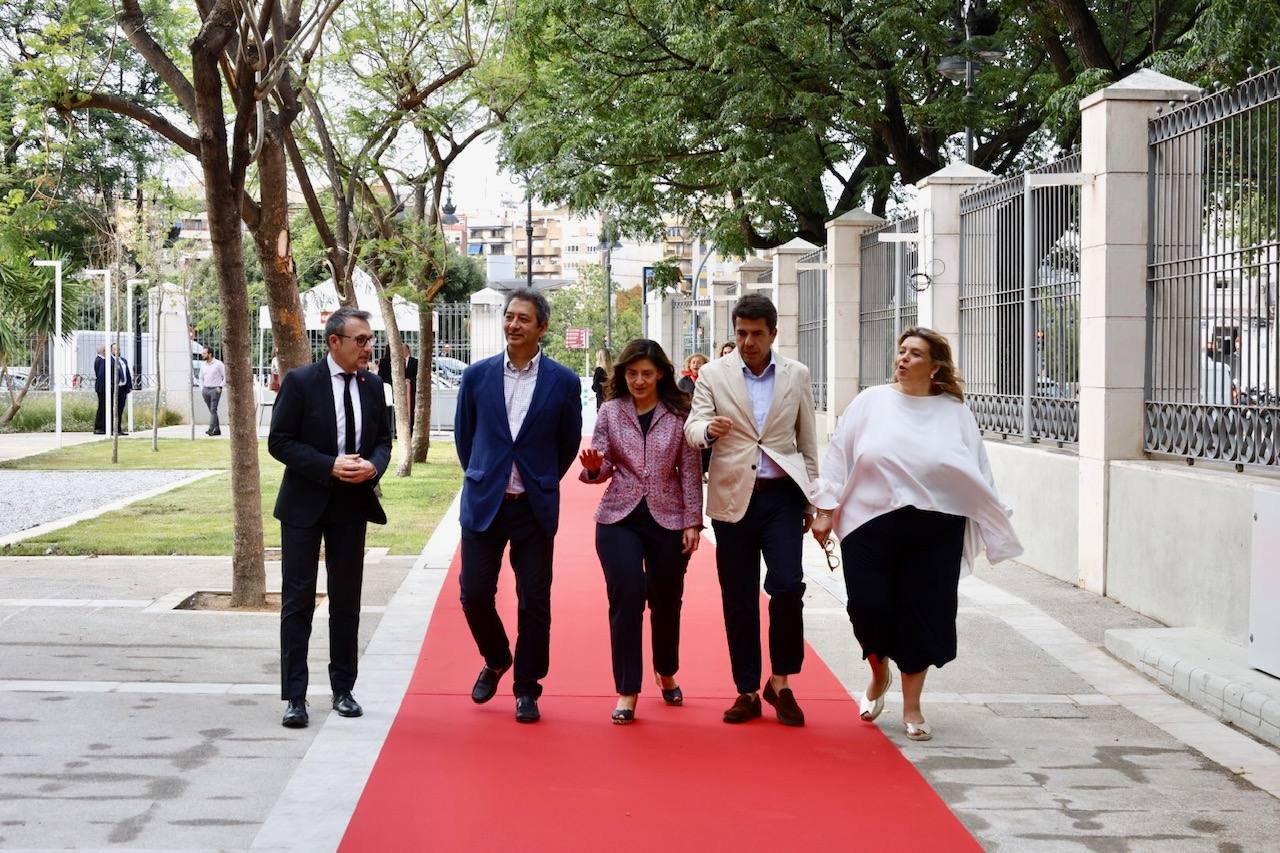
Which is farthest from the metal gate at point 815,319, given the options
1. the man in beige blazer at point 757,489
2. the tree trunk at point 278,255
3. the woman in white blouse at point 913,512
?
the woman in white blouse at point 913,512

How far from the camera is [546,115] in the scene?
73.7 ft

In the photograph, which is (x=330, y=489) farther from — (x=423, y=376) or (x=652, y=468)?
(x=423, y=376)

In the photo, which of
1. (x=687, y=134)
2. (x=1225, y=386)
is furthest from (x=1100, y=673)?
(x=687, y=134)

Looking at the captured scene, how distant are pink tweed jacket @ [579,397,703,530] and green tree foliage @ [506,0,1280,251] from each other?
10403 millimetres

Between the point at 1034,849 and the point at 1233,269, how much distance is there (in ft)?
16.3

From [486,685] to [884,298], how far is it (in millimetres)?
11641

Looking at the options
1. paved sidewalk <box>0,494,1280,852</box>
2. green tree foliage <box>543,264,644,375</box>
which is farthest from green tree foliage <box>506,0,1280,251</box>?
green tree foliage <box>543,264,644,375</box>

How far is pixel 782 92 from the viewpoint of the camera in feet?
64.0

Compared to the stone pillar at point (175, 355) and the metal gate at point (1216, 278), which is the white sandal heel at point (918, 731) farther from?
the stone pillar at point (175, 355)

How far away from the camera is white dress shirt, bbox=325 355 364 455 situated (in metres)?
6.94

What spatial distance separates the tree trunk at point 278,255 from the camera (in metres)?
11.2

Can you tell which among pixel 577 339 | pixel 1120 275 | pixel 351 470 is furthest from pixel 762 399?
pixel 577 339

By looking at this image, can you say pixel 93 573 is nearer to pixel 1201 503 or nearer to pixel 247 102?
pixel 247 102

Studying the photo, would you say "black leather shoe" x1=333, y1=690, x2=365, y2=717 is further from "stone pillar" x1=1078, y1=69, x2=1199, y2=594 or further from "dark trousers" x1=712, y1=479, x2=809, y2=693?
"stone pillar" x1=1078, y1=69, x2=1199, y2=594
